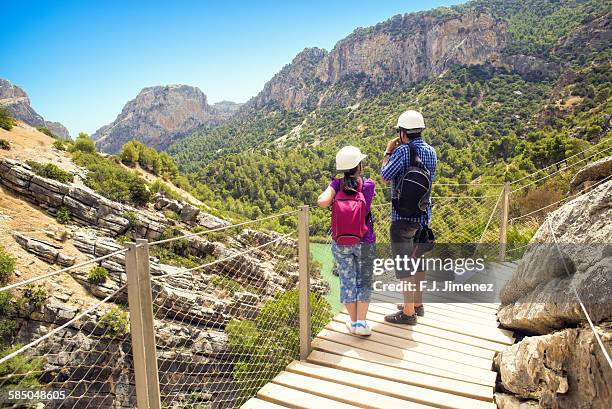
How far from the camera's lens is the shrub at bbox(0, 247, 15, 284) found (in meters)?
13.0

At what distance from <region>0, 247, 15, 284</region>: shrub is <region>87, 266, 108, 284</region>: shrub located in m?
2.52

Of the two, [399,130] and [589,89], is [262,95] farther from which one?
[399,130]

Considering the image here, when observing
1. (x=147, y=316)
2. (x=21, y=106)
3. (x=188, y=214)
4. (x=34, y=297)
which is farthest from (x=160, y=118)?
(x=147, y=316)

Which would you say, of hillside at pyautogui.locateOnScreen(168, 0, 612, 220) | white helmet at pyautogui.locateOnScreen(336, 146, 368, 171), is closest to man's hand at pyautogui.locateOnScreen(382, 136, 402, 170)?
white helmet at pyautogui.locateOnScreen(336, 146, 368, 171)

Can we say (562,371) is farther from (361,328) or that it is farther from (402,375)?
(361,328)

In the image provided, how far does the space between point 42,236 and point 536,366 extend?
19811mm

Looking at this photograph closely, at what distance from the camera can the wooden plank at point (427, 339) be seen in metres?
2.72

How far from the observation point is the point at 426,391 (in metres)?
2.27

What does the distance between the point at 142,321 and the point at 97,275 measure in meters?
15.9

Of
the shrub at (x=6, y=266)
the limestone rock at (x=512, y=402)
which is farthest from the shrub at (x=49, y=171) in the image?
the limestone rock at (x=512, y=402)

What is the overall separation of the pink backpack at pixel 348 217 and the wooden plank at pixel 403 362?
802 millimetres

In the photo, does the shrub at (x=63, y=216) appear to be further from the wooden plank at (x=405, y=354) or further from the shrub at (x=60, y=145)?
the wooden plank at (x=405, y=354)

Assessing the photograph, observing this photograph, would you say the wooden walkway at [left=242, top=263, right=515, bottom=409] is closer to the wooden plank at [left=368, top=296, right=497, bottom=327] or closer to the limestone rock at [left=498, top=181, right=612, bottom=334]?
the wooden plank at [left=368, top=296, right=497, bottom=327]

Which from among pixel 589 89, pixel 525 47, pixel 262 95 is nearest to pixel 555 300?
pixel 589 89
